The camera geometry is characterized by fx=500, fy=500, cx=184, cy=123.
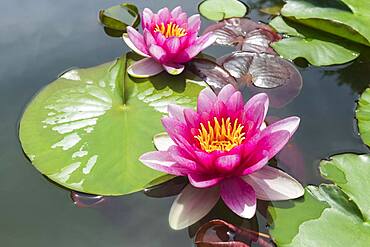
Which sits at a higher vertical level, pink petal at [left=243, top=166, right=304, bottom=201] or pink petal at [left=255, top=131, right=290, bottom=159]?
pink petal at [left=255, top=131, right=290, bottom=159]

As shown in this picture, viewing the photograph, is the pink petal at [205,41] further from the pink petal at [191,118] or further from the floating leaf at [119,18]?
the pink petal at [191,118]

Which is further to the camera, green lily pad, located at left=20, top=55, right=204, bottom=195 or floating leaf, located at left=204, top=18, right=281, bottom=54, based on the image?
floating leaf, located at left=204, top=18, right=281, bottom=54

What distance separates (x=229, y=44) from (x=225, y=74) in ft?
0.74

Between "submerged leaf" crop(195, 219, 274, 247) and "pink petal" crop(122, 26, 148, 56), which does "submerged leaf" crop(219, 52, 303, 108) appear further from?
"submerged leaf" crop(195, 219, 274, 247)

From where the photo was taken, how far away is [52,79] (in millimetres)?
1755

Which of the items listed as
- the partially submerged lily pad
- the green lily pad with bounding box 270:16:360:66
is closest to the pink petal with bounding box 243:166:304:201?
the partially submerged lily pad

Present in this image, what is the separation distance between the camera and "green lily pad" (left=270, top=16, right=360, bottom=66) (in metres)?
1.79

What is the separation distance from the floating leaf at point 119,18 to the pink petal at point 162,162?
80 centimetres

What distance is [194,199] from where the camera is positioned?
1294 mm

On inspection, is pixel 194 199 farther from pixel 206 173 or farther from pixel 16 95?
pixel 16 95

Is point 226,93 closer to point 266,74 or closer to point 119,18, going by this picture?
point 266,74

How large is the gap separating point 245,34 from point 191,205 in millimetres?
881

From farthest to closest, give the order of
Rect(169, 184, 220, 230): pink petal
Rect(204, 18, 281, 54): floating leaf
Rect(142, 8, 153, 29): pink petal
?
Rect(204, 18, 281, 54): floating leaf < Rect(142, 8, 153, 29): pink petal < Rect(169, 184, 220, 230): pink petal

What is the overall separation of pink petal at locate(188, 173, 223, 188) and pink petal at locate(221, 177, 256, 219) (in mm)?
32
